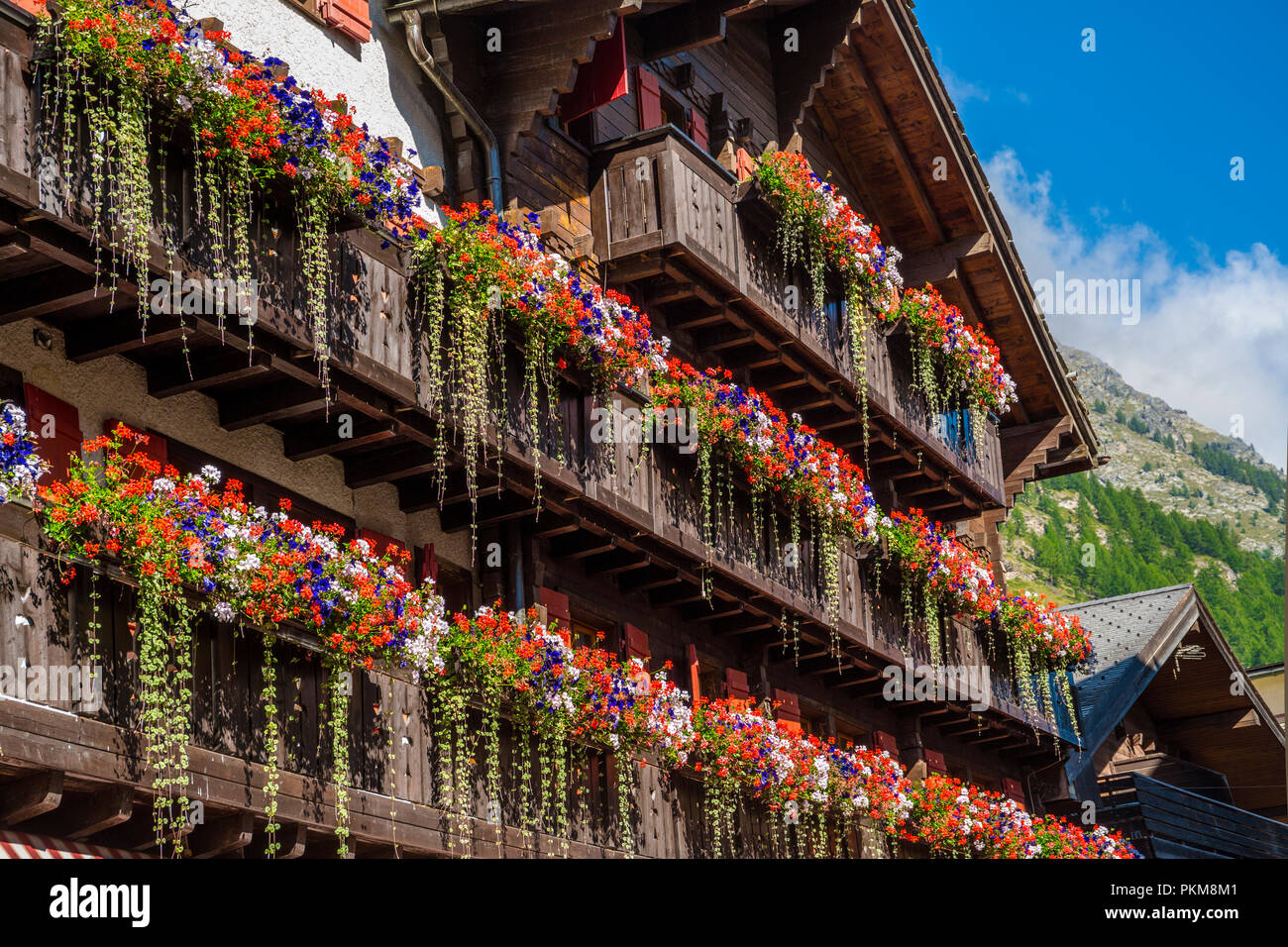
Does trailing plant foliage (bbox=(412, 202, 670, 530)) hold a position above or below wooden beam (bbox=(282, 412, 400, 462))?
above

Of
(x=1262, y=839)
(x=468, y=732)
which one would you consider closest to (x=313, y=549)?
(x=468, y=732)

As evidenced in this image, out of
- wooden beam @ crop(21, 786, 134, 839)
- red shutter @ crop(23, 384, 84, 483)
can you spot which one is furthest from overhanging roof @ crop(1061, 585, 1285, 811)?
wooden beam @ crop(21, 786, 134, 839)

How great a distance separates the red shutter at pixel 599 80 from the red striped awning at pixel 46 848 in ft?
28.9

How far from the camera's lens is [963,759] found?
24.0 meters

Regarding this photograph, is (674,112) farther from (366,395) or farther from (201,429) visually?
(201,429)

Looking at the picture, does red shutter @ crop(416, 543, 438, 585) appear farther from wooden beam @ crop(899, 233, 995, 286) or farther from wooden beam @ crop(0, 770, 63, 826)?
wooden beam @ crop(899, 233, 995, 286)

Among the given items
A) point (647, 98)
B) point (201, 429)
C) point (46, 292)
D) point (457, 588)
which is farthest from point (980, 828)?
point (46, 292)

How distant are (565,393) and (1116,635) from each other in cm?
1771

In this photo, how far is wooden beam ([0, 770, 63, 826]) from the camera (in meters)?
9.33

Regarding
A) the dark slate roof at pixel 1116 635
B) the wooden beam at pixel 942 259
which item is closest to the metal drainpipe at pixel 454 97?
the wooden beam at pixel 942 259

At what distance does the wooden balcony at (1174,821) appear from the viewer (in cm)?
2616

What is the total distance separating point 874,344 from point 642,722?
783 cm

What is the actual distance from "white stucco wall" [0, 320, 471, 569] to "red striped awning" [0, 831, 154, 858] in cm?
265
